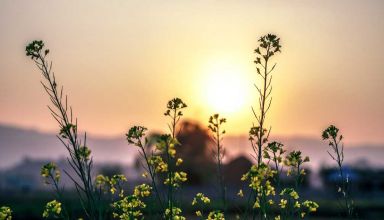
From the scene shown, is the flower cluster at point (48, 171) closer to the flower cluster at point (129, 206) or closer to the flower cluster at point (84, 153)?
the flower cluster at point (84, 153)

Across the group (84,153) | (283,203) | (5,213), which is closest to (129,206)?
(84,153)

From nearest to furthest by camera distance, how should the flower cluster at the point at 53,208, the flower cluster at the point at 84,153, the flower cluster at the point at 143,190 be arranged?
the flower cluster at the point at 84,153 → the flower cluster at the point at 53,208 → the flower cluster at the point at 143,190

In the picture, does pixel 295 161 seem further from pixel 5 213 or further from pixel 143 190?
pixel 5 213

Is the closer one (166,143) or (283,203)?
(166,143)

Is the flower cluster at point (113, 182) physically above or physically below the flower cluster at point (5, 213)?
above

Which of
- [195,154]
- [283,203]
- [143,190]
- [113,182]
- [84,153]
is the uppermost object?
[195,154]

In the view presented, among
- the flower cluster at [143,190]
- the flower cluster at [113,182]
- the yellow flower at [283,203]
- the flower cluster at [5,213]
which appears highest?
the flower cluster at [113,182]

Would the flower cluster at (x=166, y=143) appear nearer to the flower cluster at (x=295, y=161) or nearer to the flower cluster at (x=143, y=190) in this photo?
the flower cluster at (x=143, y=190)

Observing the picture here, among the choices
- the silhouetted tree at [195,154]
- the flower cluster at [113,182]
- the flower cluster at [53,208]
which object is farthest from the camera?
the silhouetted tree at [195,154]

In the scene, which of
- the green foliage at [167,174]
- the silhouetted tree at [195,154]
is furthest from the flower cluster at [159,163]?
the silhouetted tree at [195,154]

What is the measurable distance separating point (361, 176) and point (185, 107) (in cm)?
6656

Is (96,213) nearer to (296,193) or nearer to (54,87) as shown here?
(54,87)

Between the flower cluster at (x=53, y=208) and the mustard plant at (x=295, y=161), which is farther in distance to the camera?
the mustard plant at (x=295, y=161)

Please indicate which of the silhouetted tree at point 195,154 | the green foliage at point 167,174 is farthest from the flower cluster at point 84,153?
the silhouetted tree at point 195,154
